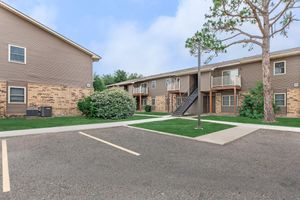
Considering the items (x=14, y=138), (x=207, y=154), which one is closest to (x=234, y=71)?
(x=207, y=154)

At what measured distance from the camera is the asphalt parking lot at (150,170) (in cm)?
349

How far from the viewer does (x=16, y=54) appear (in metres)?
15.7

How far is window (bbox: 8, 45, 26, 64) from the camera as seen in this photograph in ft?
50.4

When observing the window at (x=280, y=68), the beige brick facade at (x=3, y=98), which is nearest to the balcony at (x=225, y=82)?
the window at (x=280, y=68)

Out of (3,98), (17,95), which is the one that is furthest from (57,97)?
(3,98)

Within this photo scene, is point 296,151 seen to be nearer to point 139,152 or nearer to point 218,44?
point 139,152

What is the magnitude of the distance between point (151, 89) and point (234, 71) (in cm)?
1278

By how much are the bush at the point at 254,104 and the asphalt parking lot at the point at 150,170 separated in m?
11.6

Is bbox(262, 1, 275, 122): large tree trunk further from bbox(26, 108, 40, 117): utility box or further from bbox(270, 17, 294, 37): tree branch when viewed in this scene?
bbox(26, 108, 40, 117): utility box

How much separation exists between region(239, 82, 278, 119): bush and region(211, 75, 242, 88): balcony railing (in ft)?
6.02

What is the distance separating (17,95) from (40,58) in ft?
11.4

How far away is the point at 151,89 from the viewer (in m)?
31.4

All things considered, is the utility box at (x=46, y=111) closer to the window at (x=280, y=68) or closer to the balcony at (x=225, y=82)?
the balcony at (x=225, y=82)

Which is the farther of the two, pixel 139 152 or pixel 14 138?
pixel 14 138
